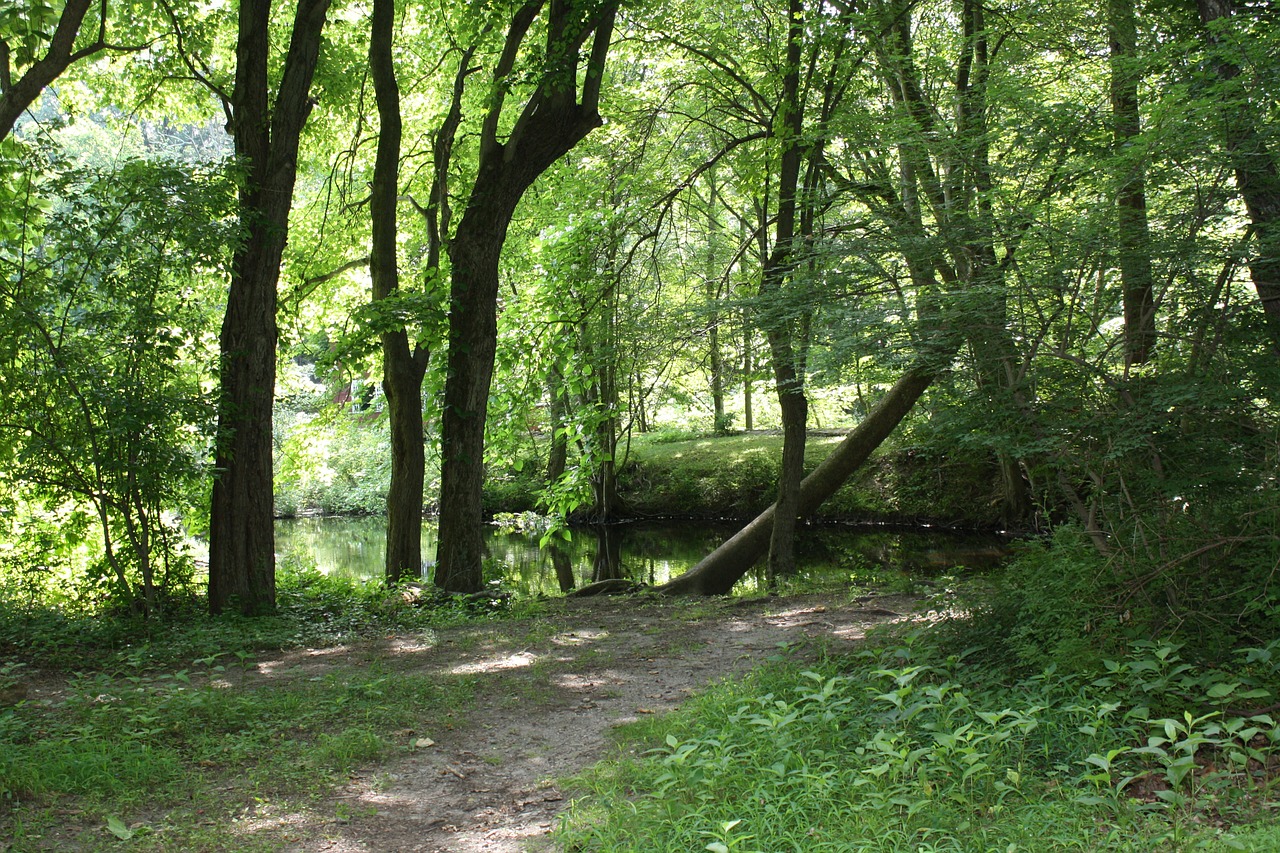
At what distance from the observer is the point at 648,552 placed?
1547 centimetres

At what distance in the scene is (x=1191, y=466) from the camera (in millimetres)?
3900

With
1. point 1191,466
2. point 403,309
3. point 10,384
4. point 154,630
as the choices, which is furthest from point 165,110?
point 1191,466

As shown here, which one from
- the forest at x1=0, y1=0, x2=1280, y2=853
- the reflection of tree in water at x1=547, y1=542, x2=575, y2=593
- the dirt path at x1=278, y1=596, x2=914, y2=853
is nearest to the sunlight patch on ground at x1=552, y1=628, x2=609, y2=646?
the dirt path at x1=278, y1=596, x2=914, y2=853

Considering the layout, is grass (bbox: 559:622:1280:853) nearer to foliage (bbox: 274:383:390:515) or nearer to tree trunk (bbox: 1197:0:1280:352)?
tree trunk (bbox: 1197:0:1280:352)

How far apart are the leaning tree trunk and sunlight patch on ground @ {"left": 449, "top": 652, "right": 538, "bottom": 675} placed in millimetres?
3566

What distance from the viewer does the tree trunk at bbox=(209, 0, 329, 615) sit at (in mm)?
7371

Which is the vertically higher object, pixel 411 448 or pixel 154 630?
pixel 411 448

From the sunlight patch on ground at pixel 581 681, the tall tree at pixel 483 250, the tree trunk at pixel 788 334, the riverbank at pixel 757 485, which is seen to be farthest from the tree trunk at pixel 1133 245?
the riverbank at pixel 757 485

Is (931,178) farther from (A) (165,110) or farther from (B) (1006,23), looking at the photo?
(A) (165,110)

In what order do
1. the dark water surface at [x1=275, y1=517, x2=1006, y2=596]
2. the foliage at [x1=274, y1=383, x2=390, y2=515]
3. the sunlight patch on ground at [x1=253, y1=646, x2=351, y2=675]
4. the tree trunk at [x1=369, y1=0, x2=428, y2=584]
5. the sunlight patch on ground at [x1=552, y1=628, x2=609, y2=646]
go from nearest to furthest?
the sunlight patch on ground at [x1=253, y1=646, x2=351, y2=675], the sunlight patch on ground at [x1=552, y1=628, x2=609, y2=646], the tree trunk at [x1=369, y1=0, x2=428, y2=584], the dark water surface at [x1=275, y1=517, x2=1006, y2=596], the foliage at [x1=274, y1=383, x2=390, y2=515]

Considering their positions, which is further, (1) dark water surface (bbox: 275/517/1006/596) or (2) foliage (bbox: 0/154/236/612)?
(1) dark water surface (bbox: 275/517/1006/596)

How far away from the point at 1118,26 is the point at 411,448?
23.4 feet

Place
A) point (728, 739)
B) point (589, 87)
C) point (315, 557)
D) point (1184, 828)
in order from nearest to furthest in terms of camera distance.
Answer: point (1184, 828)
point (728, 739)
point (589, 87)
point (315, 557)

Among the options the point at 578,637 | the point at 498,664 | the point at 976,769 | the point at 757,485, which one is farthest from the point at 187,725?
the point at 757,485
